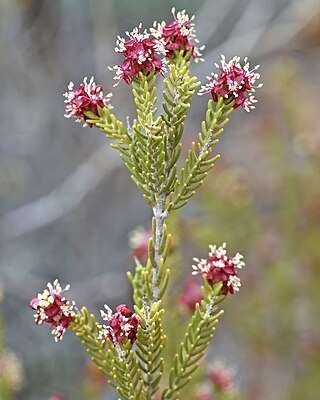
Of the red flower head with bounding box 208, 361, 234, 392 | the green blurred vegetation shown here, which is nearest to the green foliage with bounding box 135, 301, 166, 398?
the red flower head with bounding box 208, 361, 234, 392

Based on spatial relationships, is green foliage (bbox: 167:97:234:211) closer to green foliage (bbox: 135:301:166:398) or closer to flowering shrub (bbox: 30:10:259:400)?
flowering shrub (bbox: 30:10:259:400)

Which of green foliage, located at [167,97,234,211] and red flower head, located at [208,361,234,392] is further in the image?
red flower head, located at [208,361,234,392]

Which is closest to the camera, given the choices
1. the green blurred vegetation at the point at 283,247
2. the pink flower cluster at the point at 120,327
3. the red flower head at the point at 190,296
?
the pink flower cluster at the point at 120,327

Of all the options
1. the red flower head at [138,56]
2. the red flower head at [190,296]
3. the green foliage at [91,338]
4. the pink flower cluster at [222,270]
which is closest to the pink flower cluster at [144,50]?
the red flower head at [138,56]

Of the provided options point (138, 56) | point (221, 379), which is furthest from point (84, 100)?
point (221, 379)

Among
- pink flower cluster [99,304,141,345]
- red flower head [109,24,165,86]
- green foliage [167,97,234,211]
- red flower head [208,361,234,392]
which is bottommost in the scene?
pink flower cluster [99,304,141,345]

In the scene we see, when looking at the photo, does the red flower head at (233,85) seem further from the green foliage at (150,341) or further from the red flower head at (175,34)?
the green foliage at (150,341)

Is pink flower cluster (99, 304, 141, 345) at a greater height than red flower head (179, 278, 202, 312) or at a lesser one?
lesser
